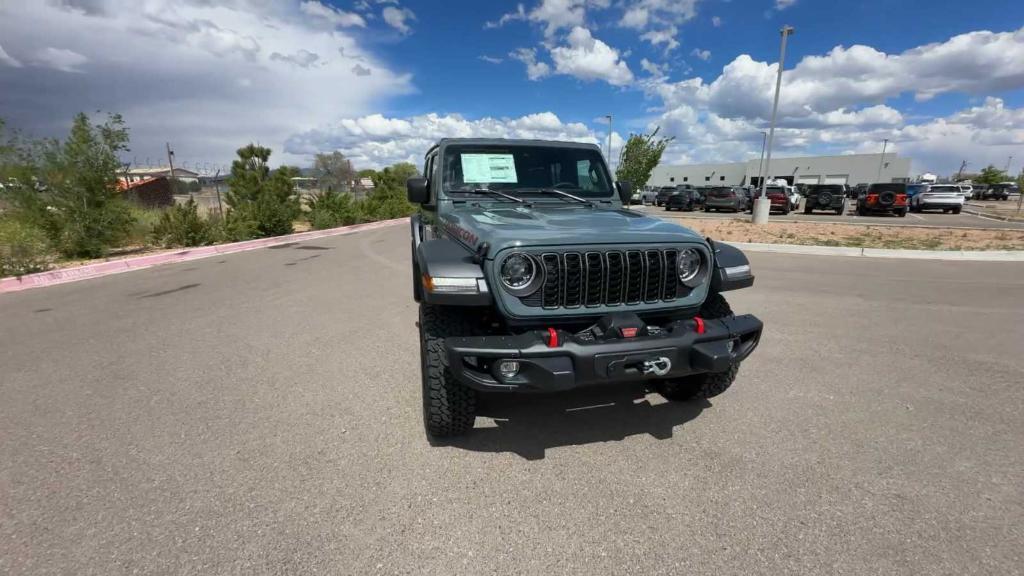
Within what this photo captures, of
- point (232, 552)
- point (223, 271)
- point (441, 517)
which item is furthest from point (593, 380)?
point (223, 271)

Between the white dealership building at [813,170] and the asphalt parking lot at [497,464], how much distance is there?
6055 centimetres

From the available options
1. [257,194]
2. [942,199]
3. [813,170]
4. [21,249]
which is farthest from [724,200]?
[813,170]

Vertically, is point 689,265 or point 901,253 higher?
point 689,265

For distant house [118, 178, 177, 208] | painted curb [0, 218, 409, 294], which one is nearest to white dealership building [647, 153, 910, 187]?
distant house [118, 178, 177, 208]

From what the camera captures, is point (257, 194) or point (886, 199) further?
point (886, 199)

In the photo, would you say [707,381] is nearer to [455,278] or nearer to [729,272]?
[729,272]

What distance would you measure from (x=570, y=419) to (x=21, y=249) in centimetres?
1097

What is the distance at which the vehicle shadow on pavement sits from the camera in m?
2.79

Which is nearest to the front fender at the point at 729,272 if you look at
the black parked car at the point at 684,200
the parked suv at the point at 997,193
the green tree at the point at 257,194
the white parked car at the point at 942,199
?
the green tree at the point at 257,194

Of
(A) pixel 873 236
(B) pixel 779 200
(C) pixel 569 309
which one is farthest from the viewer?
(B) pixel 779 200

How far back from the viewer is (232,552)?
194 centimetres

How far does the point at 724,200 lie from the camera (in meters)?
24.3

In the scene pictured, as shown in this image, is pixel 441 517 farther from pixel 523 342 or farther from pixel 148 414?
pixel 148 414

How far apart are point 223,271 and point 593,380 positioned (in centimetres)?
888
